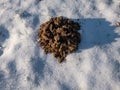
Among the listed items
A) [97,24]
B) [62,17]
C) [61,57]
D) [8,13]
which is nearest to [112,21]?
[97,24]

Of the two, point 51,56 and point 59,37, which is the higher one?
point 59,37

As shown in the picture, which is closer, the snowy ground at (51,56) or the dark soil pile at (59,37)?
the snowy ground at (51,56)

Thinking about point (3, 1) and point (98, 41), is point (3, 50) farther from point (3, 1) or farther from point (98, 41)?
point (98, 41)

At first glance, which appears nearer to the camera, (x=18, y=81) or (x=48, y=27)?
(x=18, y=81)

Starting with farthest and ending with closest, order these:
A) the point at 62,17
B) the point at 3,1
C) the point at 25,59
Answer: the point at 3,1 → the point at 62,17 → the point at 25,59
